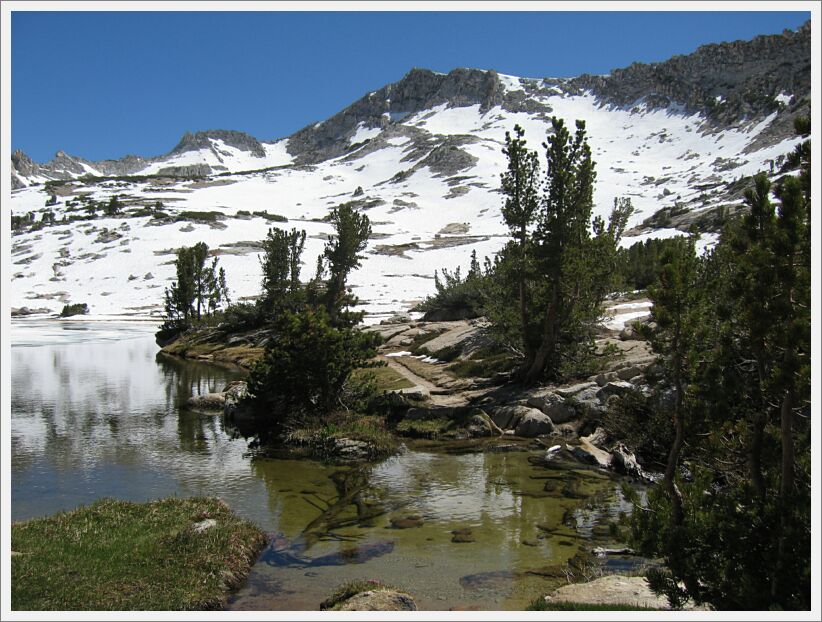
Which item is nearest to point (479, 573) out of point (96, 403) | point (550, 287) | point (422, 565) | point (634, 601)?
point (422, 565)

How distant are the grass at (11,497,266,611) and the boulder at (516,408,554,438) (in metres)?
10.7

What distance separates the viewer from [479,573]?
10.7 m

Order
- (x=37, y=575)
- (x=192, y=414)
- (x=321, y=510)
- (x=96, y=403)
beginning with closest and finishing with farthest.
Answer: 1. (x=37, y=575)
2. (x=321, y=510)
3. (x=192, y=414)
4. (x=96, y=403)

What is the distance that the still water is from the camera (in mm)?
10492

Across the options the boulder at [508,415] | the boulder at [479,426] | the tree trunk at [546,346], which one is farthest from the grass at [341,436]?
the tree trunk at [546,346]

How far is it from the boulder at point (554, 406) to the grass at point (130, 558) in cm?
1201

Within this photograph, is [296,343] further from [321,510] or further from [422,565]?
[422,565]

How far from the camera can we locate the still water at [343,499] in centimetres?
1049

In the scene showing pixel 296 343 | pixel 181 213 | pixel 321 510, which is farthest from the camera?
pixel 181 213

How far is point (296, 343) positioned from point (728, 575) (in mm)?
16247

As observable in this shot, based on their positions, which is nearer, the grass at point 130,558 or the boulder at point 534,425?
the grass at point 130,558

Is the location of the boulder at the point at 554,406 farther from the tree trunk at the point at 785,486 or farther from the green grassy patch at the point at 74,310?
the green grassy patch at the point at 74,310

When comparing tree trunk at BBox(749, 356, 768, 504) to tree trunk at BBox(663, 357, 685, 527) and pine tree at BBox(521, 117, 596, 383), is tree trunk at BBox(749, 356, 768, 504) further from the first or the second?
pine tree at BBox(521, 117, 596, 383)

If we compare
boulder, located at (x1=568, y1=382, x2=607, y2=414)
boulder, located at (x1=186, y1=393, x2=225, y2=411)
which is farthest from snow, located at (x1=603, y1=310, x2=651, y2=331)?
boulder, located at (x1=186, y1=393, x2=225, y2=411)
